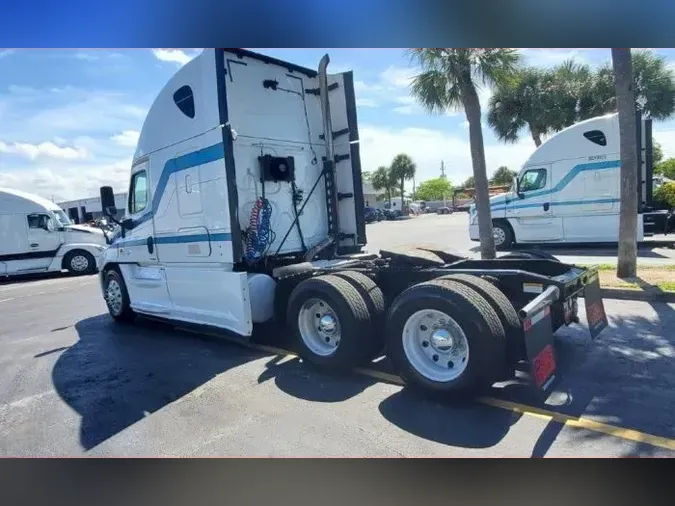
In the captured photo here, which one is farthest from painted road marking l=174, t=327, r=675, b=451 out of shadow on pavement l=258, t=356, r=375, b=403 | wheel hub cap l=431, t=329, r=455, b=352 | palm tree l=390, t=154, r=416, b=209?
palm tree l=390, t=154, r=416, b=209

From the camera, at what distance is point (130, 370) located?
5.41 m

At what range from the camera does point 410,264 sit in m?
5.27

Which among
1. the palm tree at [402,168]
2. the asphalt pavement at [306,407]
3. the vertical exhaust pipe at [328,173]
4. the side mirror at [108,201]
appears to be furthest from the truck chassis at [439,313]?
the palm tree at [402,168]

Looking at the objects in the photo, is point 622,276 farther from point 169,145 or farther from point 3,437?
point 3,437

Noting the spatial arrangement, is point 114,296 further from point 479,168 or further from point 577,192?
point 577,192

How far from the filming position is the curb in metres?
7.09

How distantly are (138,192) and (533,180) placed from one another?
11165 millimetres

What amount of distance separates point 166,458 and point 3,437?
1665 millimetres

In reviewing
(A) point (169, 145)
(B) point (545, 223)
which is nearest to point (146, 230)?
(A) point (169, 145)

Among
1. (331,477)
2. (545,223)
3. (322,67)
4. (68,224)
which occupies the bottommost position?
(331,477)

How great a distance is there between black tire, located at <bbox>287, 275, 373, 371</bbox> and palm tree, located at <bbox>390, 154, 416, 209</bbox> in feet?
194

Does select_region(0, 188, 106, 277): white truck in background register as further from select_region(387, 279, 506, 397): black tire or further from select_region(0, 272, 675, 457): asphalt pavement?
select_region(387, 279, 506, 397): black tire

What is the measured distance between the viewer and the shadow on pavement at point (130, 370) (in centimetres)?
424
